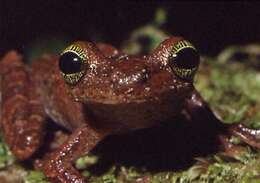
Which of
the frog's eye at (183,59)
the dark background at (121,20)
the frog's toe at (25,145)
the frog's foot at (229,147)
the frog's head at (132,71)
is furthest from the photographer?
the dark background at (121,20)

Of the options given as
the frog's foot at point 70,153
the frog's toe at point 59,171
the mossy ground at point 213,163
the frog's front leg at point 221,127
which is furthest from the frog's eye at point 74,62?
the frog's front leg at point 221,127

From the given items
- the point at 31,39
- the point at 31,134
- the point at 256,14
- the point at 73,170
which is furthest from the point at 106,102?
the point at 256,14

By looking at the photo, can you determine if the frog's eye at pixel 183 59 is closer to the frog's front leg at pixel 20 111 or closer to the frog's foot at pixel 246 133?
the frog's foot at pixel 246 133

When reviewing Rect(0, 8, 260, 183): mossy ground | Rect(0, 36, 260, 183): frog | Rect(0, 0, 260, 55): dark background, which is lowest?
Rect(0, 8, 260, 183): mossy ground

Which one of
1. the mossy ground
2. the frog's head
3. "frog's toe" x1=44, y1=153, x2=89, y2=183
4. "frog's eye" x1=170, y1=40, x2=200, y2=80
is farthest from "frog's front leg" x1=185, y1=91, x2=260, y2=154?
"frog's toe" x1=44, y1=153, x2=89, y2=183

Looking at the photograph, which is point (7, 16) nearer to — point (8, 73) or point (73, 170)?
point (8, 73)

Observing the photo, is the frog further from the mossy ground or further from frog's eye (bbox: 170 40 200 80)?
the mossy ground
